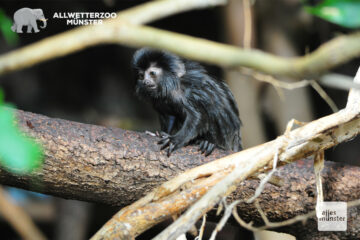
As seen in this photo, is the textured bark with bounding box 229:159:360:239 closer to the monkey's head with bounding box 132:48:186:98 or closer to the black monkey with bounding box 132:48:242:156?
the black monkey with bounding box 132:48:242:156

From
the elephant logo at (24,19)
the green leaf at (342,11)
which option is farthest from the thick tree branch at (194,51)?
the elephant logo at (24,19)

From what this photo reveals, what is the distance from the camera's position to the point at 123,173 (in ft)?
8.17

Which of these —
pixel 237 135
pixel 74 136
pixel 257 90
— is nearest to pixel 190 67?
pixel 237 135

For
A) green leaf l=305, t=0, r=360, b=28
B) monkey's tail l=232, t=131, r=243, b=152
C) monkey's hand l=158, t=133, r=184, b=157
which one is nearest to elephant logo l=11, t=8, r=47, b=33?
monkey's hand l=158, t=133, r=184, b=157

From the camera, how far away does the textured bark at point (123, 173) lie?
2.41 m

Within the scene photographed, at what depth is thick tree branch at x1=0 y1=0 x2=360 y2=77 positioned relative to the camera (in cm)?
119

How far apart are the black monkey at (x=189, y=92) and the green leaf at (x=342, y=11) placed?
6.21 ft

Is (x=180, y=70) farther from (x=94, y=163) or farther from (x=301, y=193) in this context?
(x=301, y=193)

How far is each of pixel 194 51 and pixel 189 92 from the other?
1.87 meters

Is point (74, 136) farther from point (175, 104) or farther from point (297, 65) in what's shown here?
point (297, 65)

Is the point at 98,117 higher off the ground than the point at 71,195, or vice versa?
the point at 98,117

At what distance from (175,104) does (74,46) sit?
188cm

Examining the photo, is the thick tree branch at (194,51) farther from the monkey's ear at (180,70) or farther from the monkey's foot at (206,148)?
the monkey's ear at (180,70)

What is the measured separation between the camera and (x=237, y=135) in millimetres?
3449
